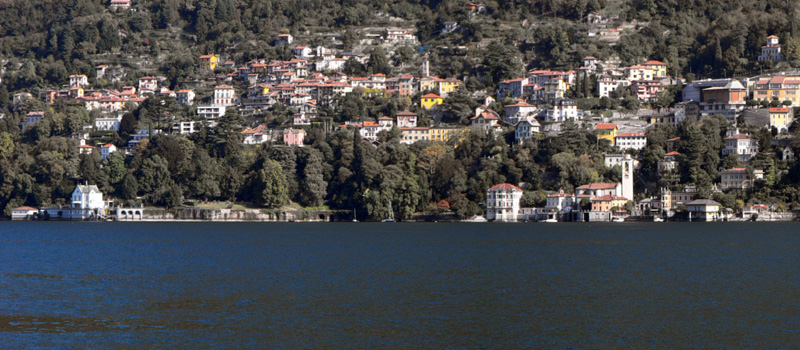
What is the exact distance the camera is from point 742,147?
80.6 meters

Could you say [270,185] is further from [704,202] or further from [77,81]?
[77,81]

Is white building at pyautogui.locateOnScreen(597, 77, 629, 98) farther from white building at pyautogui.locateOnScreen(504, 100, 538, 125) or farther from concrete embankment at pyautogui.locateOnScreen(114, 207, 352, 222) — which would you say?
concrete embankment at pyautogui.locateOnScreen(114, 207, 352, 222)

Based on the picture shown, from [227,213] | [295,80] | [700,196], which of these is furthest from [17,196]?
[700,196]

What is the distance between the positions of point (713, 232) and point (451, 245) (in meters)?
19.6

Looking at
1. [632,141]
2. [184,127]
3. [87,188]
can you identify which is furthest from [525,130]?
[87,188]

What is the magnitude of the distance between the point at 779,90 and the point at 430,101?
3394cm

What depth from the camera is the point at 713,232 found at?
6050 cm

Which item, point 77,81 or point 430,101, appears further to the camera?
point 77,81

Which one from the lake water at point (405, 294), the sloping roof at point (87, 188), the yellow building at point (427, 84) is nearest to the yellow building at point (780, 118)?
the lake water at point (405, 294)

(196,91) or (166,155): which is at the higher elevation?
(196,91)

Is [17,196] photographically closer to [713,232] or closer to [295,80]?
[295,80]

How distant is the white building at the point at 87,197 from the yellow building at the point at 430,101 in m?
34.5

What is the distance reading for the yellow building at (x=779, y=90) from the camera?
297ft

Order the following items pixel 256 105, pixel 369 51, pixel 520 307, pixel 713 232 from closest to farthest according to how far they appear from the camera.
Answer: pixel 520 307 < pixel 713 232 < pixel 256 105 < pixel 369 51
